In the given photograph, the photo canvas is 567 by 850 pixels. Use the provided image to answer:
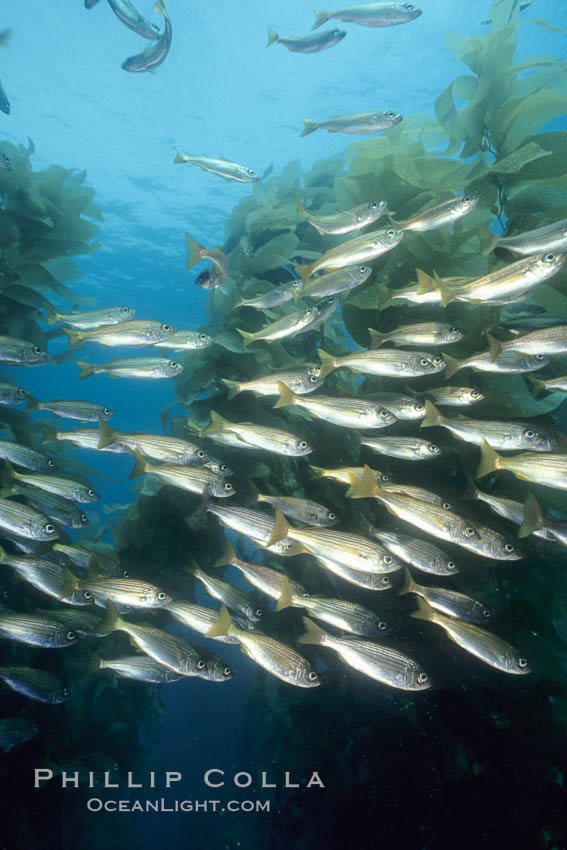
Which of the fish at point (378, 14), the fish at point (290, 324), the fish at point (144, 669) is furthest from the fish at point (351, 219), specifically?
the fish at point (144, 669)

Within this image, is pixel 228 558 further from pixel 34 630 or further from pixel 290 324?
A: pixel 290 324

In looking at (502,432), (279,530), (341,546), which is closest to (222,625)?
(279,530)

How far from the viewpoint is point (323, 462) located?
4.52m

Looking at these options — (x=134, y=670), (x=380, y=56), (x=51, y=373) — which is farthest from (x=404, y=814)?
(x=51, y=373)

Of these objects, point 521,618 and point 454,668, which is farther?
point 454,668

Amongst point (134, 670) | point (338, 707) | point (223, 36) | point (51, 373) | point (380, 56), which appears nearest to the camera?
point (134, 670)

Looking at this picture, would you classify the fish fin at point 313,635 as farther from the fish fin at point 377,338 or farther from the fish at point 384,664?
the fish fin at point 377,338

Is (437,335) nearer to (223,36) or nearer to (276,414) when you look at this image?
(276,414)

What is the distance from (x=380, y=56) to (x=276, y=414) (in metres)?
16.8

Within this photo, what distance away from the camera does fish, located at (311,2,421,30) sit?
14.8 feet

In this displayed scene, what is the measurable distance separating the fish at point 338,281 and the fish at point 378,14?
329 cm

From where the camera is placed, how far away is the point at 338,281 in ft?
12.1

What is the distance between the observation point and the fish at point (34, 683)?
14.8 feet

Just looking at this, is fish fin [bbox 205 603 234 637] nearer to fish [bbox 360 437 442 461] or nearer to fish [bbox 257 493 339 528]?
fish [bbox 257 493 339 528]
